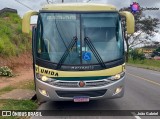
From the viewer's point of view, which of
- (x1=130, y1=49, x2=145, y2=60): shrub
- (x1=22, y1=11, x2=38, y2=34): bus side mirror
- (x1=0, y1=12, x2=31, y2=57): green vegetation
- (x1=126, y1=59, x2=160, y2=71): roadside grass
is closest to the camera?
(x1=22, y1=11, x2=38, y2=34): bus side mirror

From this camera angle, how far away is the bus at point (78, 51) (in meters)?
9.79

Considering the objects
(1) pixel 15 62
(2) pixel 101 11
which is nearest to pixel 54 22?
(2) pixel 101 11

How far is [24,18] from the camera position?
10414 mm

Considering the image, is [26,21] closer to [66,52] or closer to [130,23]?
[66,52]

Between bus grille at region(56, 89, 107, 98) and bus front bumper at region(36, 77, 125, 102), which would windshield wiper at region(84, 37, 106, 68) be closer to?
bus front bumper at region(36, 77, 125, 102)

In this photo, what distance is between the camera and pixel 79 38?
10125 millimetres

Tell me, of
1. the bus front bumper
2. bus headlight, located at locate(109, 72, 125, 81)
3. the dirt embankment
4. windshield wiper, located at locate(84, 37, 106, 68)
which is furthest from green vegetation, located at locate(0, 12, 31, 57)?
bus headlight, located at locate(109, 72, 125, 81)

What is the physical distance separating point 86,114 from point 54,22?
2878 millimetres

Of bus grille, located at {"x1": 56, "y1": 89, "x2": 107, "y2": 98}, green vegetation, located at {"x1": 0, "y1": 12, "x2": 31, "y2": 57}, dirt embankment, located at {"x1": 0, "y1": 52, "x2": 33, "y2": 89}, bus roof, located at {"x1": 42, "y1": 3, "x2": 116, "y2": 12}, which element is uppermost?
bus roof, located at {"x1": 42, "y1": 3, "x2": 116, "y2": 12}

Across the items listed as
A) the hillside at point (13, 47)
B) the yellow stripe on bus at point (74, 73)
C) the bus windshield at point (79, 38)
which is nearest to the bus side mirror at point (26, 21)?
the bus windshield at point (79, 38)

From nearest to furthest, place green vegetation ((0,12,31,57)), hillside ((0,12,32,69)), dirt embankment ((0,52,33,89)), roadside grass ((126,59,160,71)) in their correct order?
dirt embankment ((0,52,33,89))
hillside ((0,12,32,69))
green vegetation ((0,12,31,57))
roadside grass ((126,59,160,71))

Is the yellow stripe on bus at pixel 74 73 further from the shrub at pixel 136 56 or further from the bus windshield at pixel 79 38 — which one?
the shrub at pixel 136 56

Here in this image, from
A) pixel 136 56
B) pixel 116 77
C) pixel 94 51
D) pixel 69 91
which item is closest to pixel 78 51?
pixel 94 51

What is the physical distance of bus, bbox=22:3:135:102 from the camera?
979 cm
